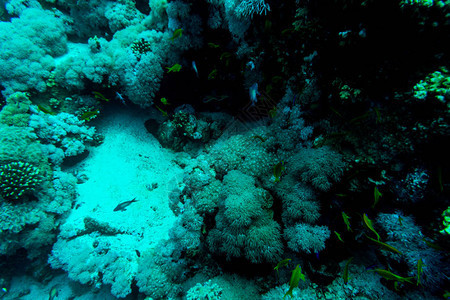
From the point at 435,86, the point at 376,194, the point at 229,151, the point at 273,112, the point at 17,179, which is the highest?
the point at 435,86

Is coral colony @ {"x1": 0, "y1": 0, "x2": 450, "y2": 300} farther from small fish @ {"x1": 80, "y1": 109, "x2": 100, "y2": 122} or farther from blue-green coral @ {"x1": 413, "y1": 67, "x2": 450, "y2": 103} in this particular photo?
small fish @ {"x1": 80, "y1": 109, "x2": 100, "y2": 122}

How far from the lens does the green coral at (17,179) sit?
442 centimetres

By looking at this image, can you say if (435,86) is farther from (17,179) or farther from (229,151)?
(17,179)

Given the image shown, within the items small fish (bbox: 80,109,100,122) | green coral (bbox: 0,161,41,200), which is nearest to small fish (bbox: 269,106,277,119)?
small fish (bbox: 80,109,100,122)

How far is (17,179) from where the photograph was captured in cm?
449

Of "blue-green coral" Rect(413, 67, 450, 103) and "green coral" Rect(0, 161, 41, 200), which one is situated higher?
"blue-green coral" Rect(413, 67, 450, 103)

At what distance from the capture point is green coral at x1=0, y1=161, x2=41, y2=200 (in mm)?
4422

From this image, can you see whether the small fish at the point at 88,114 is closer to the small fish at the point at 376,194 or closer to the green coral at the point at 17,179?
the green coral at the point at 17,179

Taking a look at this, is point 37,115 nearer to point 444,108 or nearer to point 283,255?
point 283,255

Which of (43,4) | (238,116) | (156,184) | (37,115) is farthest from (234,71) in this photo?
(43,4)

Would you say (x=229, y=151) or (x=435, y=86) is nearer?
(x=435, y=86)

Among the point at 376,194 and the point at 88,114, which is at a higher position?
the point at 376,194

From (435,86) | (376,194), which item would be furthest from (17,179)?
(435,86)

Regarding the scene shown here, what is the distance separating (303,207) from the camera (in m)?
2.94
